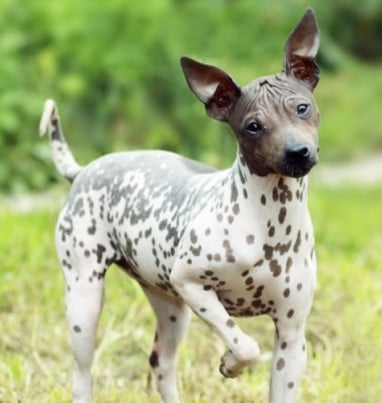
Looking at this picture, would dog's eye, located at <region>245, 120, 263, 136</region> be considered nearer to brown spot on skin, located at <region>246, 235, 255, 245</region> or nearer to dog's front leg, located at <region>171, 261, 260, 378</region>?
brown spot on skin, located at <region>246, 235, 255, 245</region>

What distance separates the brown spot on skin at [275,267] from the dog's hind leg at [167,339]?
2.36ft

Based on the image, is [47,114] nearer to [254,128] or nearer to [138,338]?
[254,128]

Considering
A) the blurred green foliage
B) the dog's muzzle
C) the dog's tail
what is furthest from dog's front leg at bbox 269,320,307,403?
the blurred green foliage

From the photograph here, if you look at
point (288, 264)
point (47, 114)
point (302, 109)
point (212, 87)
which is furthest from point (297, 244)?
point (47, 114)

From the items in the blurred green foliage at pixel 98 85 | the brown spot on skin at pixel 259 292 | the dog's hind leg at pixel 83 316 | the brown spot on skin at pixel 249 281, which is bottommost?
the dog's hind leg at pixel 83 316

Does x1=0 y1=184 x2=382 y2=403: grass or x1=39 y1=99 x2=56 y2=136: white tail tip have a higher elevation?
x1=39 y1=99 x2=56 y2=136: white tail tip

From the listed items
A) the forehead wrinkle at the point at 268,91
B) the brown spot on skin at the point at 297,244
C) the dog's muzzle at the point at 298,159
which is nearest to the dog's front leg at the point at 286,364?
the brown spot on skin at the point at 297,244

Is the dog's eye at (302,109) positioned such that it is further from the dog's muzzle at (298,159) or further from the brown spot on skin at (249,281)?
the brown spot on skin at (249,281)

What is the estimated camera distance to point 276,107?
332 centimetres

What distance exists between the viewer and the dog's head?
3244 millimetres

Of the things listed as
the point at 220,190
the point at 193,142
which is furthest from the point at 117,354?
the point at 193,142

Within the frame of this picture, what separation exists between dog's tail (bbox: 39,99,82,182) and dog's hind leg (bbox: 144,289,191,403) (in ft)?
1.69

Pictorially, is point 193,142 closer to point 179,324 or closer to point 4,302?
point 4,302

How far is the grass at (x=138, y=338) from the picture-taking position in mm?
4363
